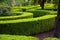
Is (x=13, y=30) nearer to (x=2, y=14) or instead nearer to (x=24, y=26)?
(x=24, y=26)

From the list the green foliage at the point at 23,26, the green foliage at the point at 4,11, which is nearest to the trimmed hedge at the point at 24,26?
the green foliage at the point at 23,26

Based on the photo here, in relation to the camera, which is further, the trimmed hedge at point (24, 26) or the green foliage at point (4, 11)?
the green foliage at point (4, 11)

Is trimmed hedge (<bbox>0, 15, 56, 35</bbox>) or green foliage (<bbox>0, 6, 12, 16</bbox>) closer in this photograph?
trimmed hedge (<bbox>0, 15, 56, 35</bbox>)

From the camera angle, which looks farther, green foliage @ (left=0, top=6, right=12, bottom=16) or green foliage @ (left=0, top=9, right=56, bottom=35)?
green foliage @ (left=0, top=6, right=12, bottom=16)

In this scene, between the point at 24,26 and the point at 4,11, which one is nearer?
the point at 24,26

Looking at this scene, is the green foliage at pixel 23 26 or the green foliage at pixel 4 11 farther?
the green foliage at pixel 4 11

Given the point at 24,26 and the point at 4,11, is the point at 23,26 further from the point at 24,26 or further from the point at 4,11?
the point at 4,11

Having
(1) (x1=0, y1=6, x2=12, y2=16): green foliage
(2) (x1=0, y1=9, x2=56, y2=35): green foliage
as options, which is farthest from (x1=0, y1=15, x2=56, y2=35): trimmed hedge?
(1) (x1=0, y1=6, x2=12, y2=16): green foliage

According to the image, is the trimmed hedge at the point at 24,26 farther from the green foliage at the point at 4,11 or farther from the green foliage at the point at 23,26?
the green foliage at the point at 4,11

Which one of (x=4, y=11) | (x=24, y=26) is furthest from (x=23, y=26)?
(x=4, y=11)

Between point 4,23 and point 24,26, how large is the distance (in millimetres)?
958

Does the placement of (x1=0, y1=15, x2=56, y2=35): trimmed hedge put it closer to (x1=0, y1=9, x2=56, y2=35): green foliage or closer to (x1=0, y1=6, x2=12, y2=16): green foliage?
(x1=0, y1=9, x2=56, y2=35): green foliage

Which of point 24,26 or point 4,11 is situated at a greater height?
point 24,26

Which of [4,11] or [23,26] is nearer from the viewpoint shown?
[23,26]
